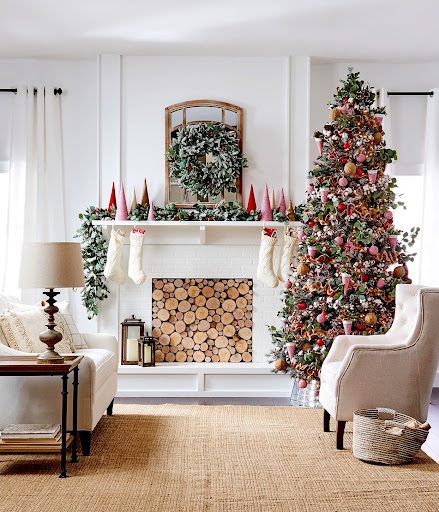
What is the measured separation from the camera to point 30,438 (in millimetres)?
3984

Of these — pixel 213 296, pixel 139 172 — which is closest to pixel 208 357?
pixel 213 296

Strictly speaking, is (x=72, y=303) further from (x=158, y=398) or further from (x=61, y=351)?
(x=61, y=351)

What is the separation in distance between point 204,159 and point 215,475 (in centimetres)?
312

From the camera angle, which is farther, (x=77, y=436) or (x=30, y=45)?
(x=30, y=45)

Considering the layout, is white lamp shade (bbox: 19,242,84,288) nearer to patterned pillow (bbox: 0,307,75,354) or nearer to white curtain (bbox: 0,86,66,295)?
patterned pillow (bbox: 0,307,75,354)

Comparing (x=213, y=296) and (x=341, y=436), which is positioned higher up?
(x=213, y=296)

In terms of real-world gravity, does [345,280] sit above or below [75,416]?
above

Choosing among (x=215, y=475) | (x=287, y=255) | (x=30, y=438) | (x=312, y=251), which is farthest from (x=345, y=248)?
(x=30, y=438)

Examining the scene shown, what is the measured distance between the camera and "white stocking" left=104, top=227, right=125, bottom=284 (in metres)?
6.23

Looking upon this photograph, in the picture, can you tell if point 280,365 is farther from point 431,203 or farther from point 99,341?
point 431,203

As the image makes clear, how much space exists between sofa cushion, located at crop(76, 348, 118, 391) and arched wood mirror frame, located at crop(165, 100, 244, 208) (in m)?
1.72

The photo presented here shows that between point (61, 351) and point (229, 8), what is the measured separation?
8.63 ft

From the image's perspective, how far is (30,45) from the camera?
6160 millimetres

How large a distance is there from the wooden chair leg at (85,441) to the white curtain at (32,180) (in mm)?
2505
